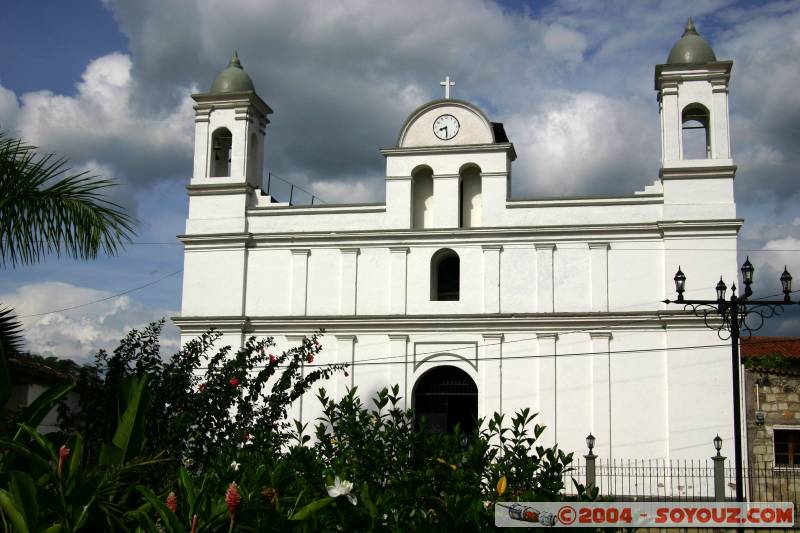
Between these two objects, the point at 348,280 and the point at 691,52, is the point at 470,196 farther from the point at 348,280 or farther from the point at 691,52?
the point at 691,52

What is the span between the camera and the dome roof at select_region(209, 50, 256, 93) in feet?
93.6

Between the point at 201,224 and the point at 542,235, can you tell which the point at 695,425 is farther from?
the point at 201,224

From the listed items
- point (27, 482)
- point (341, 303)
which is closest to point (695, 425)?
point (341, 303)

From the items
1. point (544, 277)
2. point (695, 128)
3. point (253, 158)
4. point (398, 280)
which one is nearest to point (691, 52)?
point (695, 128)

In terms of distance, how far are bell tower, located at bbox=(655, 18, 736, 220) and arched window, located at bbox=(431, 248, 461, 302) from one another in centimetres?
639

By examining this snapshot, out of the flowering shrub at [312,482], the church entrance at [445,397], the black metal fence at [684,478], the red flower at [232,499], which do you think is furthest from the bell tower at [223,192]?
the red flower at [232,499]

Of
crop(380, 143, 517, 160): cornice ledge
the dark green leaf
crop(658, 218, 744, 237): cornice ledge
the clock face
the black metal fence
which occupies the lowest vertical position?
the black metal fence

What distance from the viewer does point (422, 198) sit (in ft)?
90.4

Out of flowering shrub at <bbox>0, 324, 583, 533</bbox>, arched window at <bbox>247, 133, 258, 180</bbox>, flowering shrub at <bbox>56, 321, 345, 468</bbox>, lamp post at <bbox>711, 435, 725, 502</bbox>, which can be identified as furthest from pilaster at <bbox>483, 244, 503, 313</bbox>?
flowering shrub at <bbox>0, 324, 583, 533</bbox>

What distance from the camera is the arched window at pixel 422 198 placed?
27297 millimetres

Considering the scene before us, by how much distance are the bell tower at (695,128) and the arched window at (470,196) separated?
5414 millimetres

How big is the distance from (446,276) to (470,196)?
2567mm

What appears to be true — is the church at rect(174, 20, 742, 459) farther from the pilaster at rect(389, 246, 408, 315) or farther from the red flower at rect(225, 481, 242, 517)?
the red flower at rect(225, 481, 242, 517)

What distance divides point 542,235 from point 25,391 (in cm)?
1576
